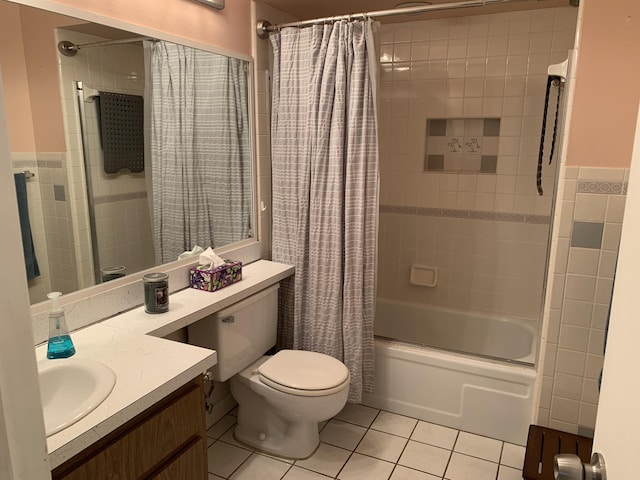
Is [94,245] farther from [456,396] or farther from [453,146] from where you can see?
[453,146]

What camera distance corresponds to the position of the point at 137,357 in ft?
4.80

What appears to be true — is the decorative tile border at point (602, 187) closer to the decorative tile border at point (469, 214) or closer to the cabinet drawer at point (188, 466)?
the decorative tile border at point (469, 214)

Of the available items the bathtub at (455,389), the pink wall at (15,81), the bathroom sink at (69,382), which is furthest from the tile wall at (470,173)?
the bathroom sink at (69,382)

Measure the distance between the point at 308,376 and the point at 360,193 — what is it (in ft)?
2.90

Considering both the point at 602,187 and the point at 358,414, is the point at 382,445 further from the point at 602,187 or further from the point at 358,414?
the point at 602,187

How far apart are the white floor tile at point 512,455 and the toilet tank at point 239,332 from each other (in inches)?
48.2

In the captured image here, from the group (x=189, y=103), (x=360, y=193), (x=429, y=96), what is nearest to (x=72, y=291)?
(x=189, y=103)

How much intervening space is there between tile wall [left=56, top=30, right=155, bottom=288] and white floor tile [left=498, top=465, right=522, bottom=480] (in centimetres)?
178

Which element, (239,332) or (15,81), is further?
(239,332)

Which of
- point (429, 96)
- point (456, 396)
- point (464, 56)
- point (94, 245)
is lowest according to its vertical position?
point (456, 396)

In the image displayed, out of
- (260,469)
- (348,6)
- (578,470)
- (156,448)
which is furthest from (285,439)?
(348,6)

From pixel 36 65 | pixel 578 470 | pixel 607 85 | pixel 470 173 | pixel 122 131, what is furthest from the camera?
pixel 470 173

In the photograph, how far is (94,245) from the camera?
5.85 feet

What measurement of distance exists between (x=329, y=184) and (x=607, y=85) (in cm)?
121
